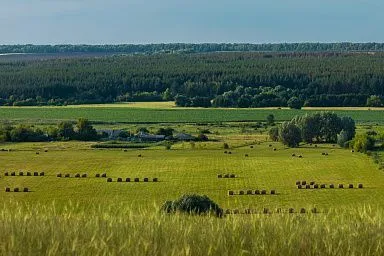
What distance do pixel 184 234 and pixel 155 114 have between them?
11609 centimetres

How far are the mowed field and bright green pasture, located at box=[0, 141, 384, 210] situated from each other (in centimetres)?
3273

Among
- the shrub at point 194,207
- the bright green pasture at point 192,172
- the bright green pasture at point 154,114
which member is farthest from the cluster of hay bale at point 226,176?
the bright green pasture at point 154,114

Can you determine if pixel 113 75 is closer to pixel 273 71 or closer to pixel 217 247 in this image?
pixel 273 71

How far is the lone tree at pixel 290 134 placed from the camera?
82375 millimetres

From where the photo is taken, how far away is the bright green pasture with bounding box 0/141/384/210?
43.7m

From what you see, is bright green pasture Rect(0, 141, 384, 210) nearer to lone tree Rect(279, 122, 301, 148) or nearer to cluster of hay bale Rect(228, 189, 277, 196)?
cluster of hay bale Rect(228, 189, 277, 196)

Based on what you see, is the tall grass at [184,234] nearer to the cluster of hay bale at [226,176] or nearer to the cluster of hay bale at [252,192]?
the cluster of hay bale at [252,192]

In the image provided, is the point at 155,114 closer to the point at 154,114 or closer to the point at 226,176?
the point at 154,114

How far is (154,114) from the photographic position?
12306 centimetres

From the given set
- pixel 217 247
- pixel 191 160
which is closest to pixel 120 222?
pixel 217 247

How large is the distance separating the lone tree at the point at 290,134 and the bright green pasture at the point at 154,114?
28727 mm

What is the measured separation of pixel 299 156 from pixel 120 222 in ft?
206

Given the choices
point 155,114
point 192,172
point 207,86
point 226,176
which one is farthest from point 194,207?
point 207,86

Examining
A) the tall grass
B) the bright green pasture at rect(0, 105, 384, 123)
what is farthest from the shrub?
the bright green pasture at rect(0, 105, 384, 123)
